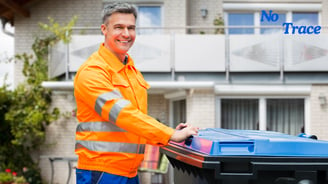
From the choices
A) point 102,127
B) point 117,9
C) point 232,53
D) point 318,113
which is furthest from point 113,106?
point 318,113

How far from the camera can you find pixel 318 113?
393 inches

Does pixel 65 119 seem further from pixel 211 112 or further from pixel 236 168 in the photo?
pixel 236 168

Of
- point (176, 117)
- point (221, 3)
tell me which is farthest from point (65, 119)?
point (221, 3)

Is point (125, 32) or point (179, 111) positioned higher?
point (125, 32)

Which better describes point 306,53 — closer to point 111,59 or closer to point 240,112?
point 240,112

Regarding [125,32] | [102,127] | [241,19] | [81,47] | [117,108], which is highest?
[241,19]

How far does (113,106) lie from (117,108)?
0.09 feet

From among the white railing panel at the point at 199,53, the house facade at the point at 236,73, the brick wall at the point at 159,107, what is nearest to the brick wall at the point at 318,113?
the house facade at the point at 236,73

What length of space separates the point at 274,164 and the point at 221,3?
32.0 feet

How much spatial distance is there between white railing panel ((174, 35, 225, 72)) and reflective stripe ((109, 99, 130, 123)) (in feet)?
24.0

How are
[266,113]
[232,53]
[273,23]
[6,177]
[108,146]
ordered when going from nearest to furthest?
[108,146] → [6,177] → [232,53] → [266,113] → [273,23]

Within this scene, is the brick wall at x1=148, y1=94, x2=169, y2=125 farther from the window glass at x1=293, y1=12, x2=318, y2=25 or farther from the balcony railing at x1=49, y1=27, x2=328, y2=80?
the window glass at x1=293, y1=12, x2=318, y2=25

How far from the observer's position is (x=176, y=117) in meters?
11.0

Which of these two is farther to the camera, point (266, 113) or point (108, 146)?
point (266, 113)
